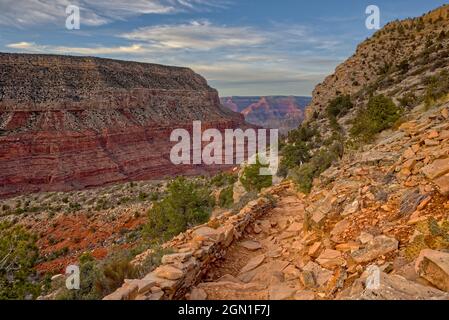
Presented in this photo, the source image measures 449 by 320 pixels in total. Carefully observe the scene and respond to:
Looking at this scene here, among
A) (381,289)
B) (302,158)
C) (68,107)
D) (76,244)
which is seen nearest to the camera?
(381,289)

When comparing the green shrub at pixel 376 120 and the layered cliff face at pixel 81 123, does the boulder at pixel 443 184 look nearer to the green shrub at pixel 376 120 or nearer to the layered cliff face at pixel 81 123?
the green shrub at pixel 376 120

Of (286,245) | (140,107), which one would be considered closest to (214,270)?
(286,245)

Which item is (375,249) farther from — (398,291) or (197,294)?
(197,294)

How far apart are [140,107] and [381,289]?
9430 cm

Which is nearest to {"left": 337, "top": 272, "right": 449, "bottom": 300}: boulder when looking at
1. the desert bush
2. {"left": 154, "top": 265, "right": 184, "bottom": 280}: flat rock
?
{"left": 154, "top": 265, "right": 184, "bottom": 280}: flat rock

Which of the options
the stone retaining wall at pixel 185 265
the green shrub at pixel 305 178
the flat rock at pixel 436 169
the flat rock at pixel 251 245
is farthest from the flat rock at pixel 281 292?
the green shrub at pixel 305 178

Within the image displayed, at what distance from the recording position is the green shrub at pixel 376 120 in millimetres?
16125

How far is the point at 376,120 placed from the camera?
53.8ft

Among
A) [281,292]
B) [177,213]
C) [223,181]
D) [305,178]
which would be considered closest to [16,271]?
[281,292]

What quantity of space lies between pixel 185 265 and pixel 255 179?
1760 centimetres

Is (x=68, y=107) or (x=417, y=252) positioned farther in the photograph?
(x=68, y=107)

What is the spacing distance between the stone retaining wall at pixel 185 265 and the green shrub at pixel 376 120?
323 inches

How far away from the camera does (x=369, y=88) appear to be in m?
34.8
